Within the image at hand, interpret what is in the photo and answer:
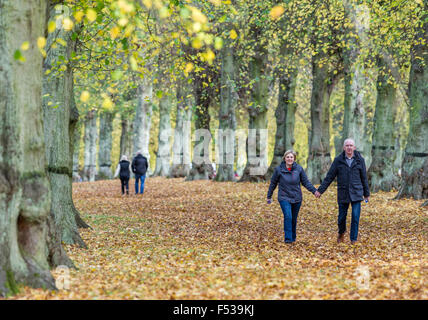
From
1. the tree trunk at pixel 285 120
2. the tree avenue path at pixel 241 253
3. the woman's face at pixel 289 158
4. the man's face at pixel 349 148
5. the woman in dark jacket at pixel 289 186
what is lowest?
the tree avenue path at pixel 241 253

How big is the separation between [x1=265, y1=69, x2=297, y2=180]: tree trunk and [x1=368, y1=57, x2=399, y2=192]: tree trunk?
4115 mm

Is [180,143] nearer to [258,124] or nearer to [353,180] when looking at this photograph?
[258,124]

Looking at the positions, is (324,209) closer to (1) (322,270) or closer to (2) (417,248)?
(2) (417,248)

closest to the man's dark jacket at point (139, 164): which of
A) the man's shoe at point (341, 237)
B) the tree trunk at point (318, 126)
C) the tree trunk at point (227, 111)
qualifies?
the tree trunk at point (227, 111)

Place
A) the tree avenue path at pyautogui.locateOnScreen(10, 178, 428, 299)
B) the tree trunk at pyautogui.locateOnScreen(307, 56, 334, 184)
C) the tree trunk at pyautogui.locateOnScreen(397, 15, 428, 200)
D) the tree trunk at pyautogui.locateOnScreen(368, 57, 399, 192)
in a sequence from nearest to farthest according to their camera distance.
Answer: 1. the tree avenue path at pyautogui.locateOnScreen(10, 178, 428, 299)
2. the tree trunk at pyautogui.locateOnScreen(397, 15, 428, 200)
3. the tree trunk at pyautogui.locateOnScreen(368, 57, 399, 192)
4. the tree trunk at pyautogui.locateOnScreen(307, 56, 334, 184)

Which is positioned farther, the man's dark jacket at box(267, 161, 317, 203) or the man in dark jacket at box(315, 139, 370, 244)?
the man's dark jacket at box(267, 161, 317, 203)

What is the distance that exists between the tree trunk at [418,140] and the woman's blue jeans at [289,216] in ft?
26.1

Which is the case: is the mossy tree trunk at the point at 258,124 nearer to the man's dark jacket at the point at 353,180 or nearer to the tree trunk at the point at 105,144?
the man's dark jacket at the point at 353,180

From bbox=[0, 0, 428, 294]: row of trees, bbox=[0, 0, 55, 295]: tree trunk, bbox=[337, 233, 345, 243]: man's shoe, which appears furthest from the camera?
bbox=[337, 233, 345, 243]: man's shoe

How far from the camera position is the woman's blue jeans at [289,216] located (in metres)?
10.9

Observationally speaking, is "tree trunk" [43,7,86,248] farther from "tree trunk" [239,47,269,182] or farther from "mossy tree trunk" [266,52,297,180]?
"tree trunk" [239,47,269,182]

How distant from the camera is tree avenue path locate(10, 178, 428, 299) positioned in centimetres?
671

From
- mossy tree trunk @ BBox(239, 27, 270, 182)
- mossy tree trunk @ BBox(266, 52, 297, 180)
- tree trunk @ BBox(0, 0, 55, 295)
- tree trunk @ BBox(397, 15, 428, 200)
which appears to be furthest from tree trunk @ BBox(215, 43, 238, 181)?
tree trunk @ BBox(0, 0, 55, 295)

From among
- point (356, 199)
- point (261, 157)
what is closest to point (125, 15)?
point (356, 199)
